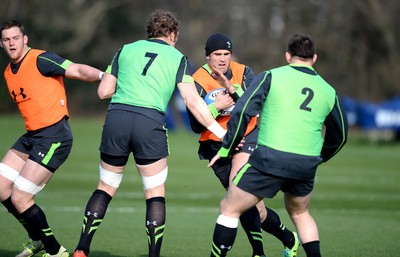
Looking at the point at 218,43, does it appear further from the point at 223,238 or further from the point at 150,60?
the point at 223,238

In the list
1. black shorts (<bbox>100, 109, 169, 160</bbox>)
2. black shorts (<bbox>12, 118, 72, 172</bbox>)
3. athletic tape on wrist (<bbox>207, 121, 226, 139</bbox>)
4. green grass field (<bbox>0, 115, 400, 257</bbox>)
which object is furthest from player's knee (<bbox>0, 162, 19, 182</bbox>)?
athletic tape on wrist (<bbox>207, 121, 226, 139</bbox>)

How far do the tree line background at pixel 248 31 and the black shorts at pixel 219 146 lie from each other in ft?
94.8

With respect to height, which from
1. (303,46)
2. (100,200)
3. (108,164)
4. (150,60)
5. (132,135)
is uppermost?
(303,46)

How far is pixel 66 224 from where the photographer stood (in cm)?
1141

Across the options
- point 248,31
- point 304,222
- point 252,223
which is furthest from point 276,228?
point 248,31

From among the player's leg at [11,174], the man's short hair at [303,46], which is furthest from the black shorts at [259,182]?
the player's leg at [11,174]

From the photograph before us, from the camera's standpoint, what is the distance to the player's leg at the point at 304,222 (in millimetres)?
7391

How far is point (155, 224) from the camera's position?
25.2 ft

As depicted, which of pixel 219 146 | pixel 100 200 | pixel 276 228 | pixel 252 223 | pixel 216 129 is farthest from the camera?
pixel 276 228

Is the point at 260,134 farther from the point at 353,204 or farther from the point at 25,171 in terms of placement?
the point at 353,204

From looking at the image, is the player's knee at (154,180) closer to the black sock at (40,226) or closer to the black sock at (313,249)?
the black sock at (40,226)

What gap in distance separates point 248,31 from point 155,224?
41099 millimetres

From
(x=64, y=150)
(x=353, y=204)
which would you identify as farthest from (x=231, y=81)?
(x=353, y=204)

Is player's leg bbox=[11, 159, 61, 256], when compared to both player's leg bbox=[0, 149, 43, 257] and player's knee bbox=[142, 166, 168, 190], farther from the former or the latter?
player's knee bbox=[142, 166, 168, 190]
